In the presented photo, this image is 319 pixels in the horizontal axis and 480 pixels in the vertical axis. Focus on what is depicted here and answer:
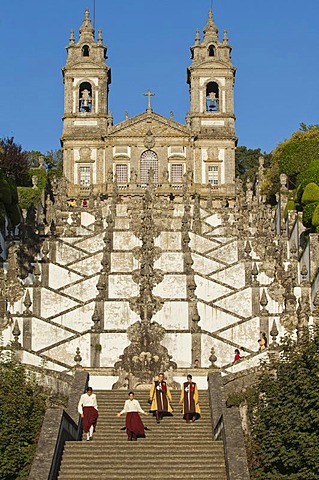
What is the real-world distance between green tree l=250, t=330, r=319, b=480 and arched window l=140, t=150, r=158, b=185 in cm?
4921

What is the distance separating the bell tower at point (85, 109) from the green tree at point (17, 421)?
4784 centimetres

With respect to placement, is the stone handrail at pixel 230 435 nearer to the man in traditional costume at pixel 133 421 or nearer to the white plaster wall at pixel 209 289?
the man in traditional costume at pixel 133 421

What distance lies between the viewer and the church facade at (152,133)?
239 ft

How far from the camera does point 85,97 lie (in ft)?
249

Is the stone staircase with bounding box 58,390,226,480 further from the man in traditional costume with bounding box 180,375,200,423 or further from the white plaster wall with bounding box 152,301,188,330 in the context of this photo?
the white plaster wall with bounding box 152,301,188,330

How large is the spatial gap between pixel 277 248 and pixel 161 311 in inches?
325

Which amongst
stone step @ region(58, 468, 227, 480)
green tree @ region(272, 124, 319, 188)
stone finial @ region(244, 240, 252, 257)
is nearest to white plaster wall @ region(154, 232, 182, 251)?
stone finial @ region(244, 240, 252, 257)

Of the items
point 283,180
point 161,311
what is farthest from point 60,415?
point 283,180

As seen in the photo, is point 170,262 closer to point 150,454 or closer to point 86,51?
point 150,454

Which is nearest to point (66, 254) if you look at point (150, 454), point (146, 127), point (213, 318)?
point (213, 318)

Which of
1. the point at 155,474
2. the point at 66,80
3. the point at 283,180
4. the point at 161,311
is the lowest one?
the point at 155,474

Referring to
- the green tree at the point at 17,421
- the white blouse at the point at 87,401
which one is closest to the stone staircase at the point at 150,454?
the white blouse at the point at 87,401

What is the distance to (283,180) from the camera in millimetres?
57000

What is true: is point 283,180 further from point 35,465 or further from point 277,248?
point 35,465
